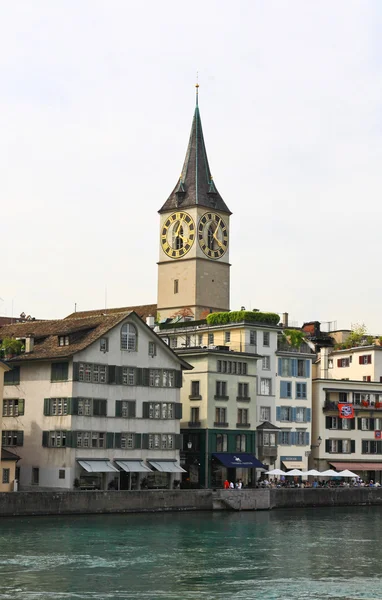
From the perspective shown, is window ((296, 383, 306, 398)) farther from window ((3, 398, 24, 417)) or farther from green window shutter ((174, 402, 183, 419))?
window ((3, 398, 24, 417))

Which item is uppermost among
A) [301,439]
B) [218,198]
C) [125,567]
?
[218,198]

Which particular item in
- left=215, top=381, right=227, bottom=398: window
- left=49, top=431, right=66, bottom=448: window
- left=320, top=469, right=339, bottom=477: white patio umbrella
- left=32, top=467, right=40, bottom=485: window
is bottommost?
left=32, top=467, right=40, bottom=485: window

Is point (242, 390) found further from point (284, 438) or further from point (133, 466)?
point (133, 466)

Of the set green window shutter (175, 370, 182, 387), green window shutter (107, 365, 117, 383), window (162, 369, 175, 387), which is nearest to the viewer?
green window shutter (107, 365, 117, 383)

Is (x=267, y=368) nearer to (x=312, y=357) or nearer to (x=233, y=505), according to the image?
(x=312, y=357)

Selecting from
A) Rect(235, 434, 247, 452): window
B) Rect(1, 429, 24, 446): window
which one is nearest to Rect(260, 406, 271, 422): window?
Rect(235, 434, 247, 452): window

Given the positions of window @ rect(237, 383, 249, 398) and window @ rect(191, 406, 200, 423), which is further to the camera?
window @ rect(237, 383, 249, 398)

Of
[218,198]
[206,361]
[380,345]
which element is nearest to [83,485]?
[206,361]

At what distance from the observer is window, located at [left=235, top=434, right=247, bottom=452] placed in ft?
355

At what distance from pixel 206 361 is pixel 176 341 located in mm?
13434

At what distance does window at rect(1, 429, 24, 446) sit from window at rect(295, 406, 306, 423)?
28.9 meters

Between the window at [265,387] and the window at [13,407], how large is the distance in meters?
24.5

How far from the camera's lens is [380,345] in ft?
429

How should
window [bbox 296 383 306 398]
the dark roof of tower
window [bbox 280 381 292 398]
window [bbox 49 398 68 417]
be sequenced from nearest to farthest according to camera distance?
1. window [bbox 49 398 68 417]
2. window [bbox 280 381 292 398]
3. window [bbox 296 383 306 398]
4. the dark roof of tower
